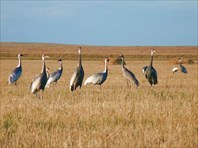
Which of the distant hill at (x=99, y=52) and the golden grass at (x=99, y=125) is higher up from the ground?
the distant hill at (x=99, y=52)

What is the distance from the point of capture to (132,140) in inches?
247

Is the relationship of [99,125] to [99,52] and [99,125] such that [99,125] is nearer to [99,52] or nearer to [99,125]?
[99,125]

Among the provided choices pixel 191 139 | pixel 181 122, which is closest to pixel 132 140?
pixel 191 139

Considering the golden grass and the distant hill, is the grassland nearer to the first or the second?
the golden grass

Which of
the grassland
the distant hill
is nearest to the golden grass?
the grassland

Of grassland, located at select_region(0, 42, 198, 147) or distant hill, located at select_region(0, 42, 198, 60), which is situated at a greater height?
distant hill, located at select_region(0, 42, 198, 60)

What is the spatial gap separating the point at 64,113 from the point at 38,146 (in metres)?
2.65

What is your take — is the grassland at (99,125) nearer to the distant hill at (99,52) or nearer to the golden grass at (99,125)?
the golden grass at (99,125)

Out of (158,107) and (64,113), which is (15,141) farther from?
(158,107)

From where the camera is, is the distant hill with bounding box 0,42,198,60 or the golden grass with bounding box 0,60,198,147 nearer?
the golden grass with bounding box 0,60,198,147

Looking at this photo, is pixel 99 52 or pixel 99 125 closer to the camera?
pixel 99 125

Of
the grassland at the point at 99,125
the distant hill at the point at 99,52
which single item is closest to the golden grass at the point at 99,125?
the grassland at the point at 99,125

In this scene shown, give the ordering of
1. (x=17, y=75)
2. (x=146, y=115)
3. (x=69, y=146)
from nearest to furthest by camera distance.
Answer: (x=69, y=146) < (x=146, y=115) < (x=17, y=75)

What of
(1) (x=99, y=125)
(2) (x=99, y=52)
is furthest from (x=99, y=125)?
(2) (x=99, y=52)
